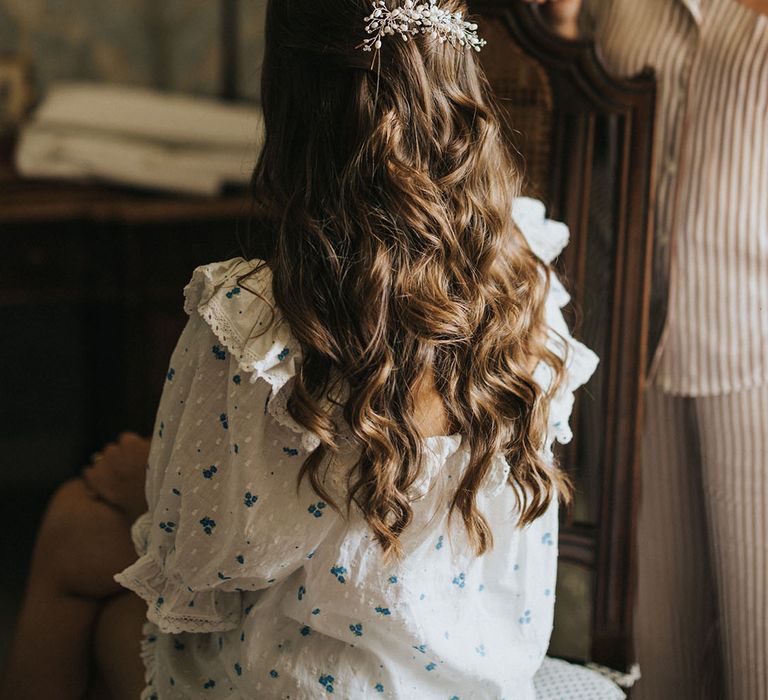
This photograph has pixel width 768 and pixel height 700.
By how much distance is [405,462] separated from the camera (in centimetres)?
78

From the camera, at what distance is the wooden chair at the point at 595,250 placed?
1040 millimetres

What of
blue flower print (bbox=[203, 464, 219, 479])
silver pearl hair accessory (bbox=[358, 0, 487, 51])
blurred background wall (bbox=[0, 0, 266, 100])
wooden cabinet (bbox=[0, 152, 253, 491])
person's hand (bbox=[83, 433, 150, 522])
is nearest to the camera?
silver pearl hair accessory (bbox=[358, 0, 487, 51])

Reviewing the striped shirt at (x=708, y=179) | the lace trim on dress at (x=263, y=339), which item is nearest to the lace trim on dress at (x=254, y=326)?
the lace trim on dress at (x=263, y=339)

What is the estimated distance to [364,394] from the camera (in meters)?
0.76

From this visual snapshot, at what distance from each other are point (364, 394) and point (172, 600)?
28 centimetres

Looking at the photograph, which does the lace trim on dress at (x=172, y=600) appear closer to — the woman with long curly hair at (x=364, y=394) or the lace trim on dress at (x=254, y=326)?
the woman with long curly hair at (x=364, y=394)

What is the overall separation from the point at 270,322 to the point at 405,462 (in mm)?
157

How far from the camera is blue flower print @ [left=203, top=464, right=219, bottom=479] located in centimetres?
81

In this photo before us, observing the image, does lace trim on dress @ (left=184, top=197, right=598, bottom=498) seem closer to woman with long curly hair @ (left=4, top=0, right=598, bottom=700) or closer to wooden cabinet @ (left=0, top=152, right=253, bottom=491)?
woman with long curly hair @ (left=4, top=0, right=598, bottom=700)

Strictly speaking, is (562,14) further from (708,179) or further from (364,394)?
(364,394)

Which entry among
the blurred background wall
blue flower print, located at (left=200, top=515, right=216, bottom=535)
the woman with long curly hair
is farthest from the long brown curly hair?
the blurred background wall

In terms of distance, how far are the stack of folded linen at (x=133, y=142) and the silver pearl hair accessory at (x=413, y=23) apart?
1.20 meters

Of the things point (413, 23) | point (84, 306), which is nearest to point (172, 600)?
point (413, 23)

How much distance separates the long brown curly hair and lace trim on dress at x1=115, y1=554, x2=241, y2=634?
184mm
